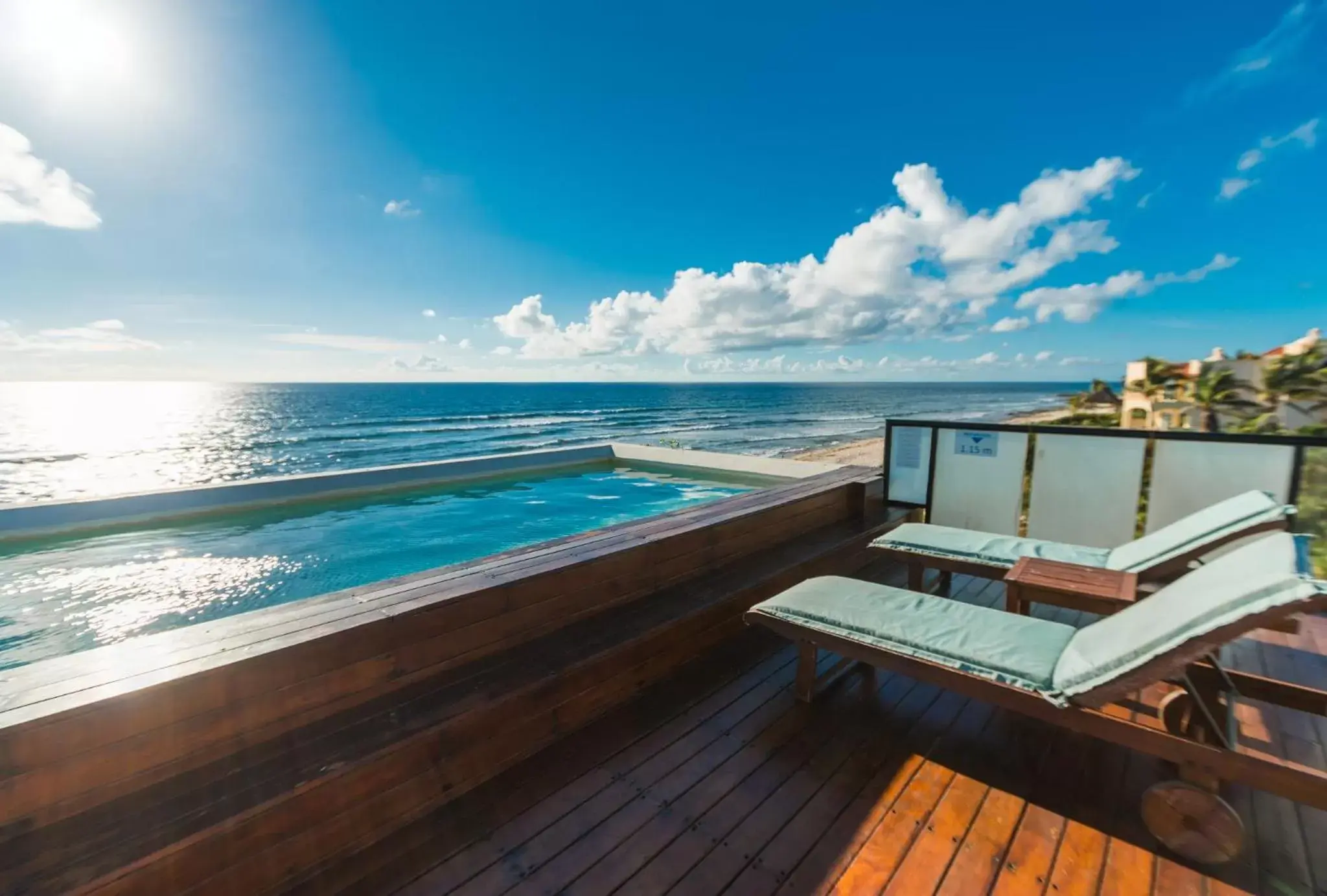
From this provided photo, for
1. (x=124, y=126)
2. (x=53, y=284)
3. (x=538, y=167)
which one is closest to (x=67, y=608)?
(x=124, y=126)

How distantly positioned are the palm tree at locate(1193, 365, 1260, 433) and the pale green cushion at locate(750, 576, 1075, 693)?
17.8 meters

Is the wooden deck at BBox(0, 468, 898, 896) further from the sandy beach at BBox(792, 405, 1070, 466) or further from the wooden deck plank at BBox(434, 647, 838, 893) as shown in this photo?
the sandy beach at BBox(792, 405, 1070, 466)

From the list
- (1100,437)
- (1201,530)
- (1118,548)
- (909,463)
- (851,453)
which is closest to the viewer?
(1201,530)

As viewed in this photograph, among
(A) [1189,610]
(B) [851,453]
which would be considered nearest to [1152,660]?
(A) [1189,610]

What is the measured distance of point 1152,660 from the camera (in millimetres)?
1363

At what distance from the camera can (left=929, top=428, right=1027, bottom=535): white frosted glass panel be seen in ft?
12.4

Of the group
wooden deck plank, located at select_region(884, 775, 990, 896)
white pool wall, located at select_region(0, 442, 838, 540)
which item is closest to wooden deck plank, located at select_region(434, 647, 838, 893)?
wooden deck plank, located at select_region(884, 775, 990, 896)

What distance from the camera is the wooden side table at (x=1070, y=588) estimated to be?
7.19 ft

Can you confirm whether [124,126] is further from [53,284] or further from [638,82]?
[53,284]

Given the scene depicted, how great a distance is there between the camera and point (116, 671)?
1.35 m

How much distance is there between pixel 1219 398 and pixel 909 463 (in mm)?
16112

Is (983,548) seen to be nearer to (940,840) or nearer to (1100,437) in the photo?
(1100,437)

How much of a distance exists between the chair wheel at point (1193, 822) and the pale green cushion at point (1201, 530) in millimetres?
1421

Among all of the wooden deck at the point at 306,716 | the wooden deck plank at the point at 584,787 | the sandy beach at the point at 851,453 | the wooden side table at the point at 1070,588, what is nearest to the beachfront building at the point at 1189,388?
the sandy beach at the point at 851,453
